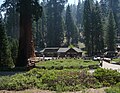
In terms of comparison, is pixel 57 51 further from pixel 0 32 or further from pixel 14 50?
pixel 0 32

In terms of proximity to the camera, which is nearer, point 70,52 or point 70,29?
point 70,52

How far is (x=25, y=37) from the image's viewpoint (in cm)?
3681

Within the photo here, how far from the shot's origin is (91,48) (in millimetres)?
86750

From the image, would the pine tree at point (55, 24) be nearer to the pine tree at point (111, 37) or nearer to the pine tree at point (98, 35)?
the pine tree at point (98, 35)

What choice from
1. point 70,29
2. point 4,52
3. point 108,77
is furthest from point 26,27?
point 70,29

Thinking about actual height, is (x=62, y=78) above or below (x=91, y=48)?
above

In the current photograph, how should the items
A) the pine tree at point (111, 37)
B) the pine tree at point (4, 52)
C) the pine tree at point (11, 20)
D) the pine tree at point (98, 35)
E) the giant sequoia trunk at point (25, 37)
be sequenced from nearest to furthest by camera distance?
the giant sequoia trunk at point (25, 37) → the pine tree at point (4, 52) → the pine tree at point (111, 37) → the pine tree at point (98, 35) → the pine tree at point (11, 20)

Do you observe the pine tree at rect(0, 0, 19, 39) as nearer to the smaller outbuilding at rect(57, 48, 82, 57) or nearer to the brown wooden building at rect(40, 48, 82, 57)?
the brown wooden building at rect(40, 48, 82, 57)

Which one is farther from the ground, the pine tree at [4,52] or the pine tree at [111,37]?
the pine tree at [4,52]

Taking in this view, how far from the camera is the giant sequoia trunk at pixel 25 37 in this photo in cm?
3588

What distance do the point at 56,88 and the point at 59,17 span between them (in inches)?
Answer: 3734

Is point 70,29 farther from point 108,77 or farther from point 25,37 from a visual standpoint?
point 108,77

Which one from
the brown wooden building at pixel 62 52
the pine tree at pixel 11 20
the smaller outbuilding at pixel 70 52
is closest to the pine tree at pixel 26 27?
the brown wooden building at pixel 62 52

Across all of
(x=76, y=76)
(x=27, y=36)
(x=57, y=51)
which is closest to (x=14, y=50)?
(x=27, y=36)
